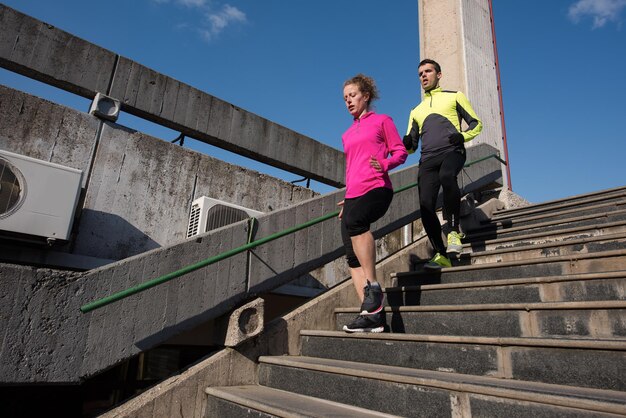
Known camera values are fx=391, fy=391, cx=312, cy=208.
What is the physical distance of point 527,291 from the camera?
281cm

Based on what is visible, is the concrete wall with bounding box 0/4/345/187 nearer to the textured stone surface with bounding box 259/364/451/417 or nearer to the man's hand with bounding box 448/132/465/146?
→ the man's hand with bounding box 448/132/465/146

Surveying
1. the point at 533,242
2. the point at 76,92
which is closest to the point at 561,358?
the point at 533,242

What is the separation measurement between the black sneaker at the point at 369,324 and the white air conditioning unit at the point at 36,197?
2.74m

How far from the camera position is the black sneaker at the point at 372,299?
2.79m

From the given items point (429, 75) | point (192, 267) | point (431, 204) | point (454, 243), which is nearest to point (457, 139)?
point (431, 204)

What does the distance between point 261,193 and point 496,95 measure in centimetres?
615

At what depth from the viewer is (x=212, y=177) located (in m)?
5.38

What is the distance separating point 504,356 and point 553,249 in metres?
1.92

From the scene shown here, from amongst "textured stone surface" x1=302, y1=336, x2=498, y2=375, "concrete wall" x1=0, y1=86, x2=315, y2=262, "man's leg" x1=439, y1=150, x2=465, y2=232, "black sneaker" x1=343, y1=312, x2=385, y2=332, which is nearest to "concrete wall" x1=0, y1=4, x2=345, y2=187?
"concrete wall" x1=0, y1=86, x2=315, y2=262

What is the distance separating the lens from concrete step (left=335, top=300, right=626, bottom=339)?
220 centimetres

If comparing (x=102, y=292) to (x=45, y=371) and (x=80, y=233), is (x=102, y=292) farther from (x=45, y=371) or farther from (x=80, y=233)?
(x=80, y=233)

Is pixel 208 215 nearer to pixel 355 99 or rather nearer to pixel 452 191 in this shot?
pixel 355 99

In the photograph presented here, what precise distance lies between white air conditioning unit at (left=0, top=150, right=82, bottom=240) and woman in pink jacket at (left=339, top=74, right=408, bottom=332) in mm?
2585

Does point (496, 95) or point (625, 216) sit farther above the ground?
point (496, 95)
